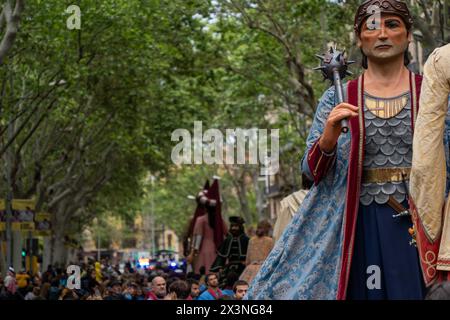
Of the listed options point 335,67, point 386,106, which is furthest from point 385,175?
point 335,67

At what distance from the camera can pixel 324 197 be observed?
218 inches

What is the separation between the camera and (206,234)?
64.1ft

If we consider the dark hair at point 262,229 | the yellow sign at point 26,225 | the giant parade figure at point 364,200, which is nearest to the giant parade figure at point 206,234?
the dark hair at point 262,229

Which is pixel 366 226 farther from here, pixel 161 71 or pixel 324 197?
pixel 161 71

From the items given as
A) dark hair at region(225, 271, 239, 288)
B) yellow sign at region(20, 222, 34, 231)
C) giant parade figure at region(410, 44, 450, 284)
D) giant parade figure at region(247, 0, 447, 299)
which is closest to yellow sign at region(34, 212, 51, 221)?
yellow sign at region(20, 222, 34, 231)

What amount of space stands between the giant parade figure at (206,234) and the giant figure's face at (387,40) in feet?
45.5

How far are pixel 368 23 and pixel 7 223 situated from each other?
25758mm

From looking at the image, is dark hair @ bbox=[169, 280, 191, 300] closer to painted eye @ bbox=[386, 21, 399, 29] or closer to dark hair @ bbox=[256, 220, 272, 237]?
dark hair @ bbox=[256, 220, 272, 237]

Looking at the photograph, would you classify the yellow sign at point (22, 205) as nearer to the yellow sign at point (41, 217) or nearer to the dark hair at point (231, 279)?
the yellow sign at point (41, 217)

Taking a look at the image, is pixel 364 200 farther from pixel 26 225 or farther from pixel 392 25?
pixel 26 225

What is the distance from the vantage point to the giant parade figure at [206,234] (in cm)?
1941

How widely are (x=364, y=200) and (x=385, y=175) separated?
0.50ft
